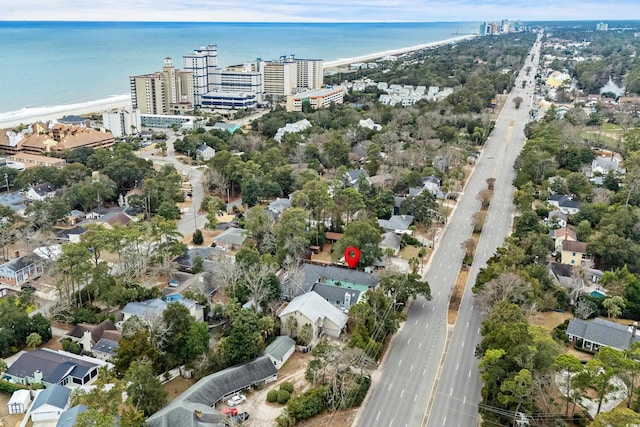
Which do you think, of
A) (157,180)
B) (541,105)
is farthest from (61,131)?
(541,105)

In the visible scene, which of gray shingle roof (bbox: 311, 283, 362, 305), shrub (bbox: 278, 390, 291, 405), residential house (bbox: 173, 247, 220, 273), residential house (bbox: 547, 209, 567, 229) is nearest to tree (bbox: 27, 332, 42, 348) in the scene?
residential house (bbox: 173, 247, 220, 273)

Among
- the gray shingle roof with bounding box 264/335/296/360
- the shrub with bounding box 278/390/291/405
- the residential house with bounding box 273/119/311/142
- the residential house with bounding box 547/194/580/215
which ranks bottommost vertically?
the shrub with bounding box 278/390/291/405

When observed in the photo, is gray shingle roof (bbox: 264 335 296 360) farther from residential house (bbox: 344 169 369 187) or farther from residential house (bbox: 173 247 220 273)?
residential house (bbox: 344 169 369 187)

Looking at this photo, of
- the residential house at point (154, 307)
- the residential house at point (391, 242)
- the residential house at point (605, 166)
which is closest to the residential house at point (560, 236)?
the residential house at point (391, 242)

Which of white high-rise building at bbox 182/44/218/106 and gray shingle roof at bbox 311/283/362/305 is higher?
white high-rise building at bbox 182/44/218/106

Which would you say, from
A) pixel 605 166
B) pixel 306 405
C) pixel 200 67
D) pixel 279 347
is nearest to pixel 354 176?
pixel 605 166

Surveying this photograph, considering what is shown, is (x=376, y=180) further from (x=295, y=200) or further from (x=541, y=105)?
(x=541, y=105)

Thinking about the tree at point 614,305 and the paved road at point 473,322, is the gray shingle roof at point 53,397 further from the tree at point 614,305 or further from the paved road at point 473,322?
the tree at point 614,305
